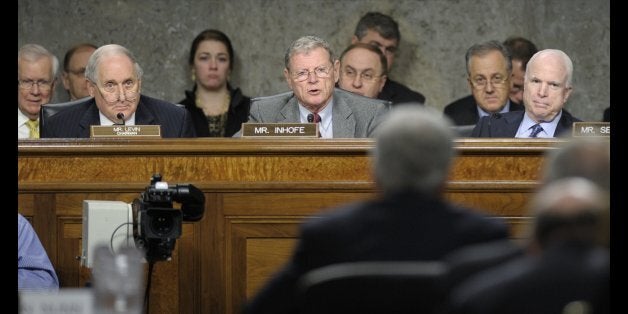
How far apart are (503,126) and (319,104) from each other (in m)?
0.89

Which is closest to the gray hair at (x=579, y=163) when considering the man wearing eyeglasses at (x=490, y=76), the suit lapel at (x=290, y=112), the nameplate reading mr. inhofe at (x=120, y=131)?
the nameplate reading mr. inhofe at (x=120, y=131)

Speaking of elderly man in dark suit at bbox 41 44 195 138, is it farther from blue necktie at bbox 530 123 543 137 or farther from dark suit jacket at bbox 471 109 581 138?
blue necktie at bbox 530 123 543 137

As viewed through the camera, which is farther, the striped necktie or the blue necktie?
the striped necktie

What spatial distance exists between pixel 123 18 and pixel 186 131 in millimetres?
3141

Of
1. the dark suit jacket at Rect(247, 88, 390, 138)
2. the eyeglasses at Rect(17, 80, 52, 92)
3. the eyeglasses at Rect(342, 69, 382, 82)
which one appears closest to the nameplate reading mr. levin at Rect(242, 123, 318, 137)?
the dark suit jacket at Rect(247, 88, 390, 138)

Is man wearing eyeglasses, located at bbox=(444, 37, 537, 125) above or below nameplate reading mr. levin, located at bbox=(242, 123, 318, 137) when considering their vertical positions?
above

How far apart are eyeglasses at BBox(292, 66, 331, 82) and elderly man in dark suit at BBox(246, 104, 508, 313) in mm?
3700

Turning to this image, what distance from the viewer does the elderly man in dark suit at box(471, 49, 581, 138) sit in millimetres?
7441

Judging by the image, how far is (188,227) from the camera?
254 inches

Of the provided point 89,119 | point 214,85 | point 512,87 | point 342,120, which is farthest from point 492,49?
point 89,119

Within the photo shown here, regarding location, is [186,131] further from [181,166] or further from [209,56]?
[209,56]

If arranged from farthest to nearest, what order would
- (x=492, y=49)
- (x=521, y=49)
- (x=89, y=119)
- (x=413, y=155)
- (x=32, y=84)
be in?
(x=521, y=49), (x=492, y=49), (x=32, y=84), (x=89, y=119), (x=413, y=155)

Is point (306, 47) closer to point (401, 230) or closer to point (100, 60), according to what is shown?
point (100, 60)

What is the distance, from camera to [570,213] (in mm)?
3377
